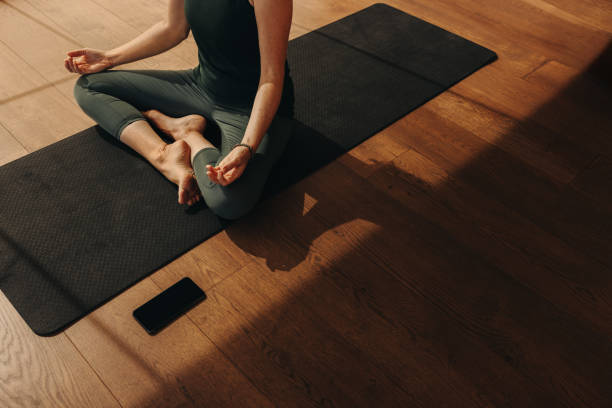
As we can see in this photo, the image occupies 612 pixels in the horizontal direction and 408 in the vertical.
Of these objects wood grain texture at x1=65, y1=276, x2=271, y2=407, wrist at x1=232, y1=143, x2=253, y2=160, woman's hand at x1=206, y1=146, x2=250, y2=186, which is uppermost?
wrist at x1=232, y1=143, x2=253, y2=160

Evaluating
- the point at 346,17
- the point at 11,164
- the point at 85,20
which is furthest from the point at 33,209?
the point at 346,17

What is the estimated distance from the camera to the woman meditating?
4.60 ft

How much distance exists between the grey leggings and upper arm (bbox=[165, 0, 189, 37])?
Result: 6.2 inches

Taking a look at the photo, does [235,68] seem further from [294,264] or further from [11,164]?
[11,164]

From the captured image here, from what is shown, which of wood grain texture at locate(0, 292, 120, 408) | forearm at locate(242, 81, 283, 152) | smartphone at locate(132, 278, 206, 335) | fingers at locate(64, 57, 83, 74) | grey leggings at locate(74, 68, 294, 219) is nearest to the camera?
wood grain texture at locate(0, 292, 120, 408)

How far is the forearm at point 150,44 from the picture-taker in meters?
1.69

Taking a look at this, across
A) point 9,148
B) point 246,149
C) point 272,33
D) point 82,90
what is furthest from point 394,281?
point 9,148

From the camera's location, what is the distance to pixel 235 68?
1544 millimetres

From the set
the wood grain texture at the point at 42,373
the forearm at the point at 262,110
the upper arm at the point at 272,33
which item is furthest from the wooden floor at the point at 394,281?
the upper arm at the point at 272,33

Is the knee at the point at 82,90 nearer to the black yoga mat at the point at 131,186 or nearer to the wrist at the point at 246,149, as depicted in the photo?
the black yoga mat at the point at 131,186

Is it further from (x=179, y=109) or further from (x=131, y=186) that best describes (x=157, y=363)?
(x=179, y=109)

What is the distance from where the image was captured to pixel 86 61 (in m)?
1.73

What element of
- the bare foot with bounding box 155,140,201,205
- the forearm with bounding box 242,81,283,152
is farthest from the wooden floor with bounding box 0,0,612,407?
the forearm with bounding box 242,81,283,152

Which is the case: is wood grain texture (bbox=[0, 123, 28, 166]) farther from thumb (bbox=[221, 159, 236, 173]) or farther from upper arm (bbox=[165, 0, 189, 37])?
thumb (bbox=[221, 159, 236, 173])
